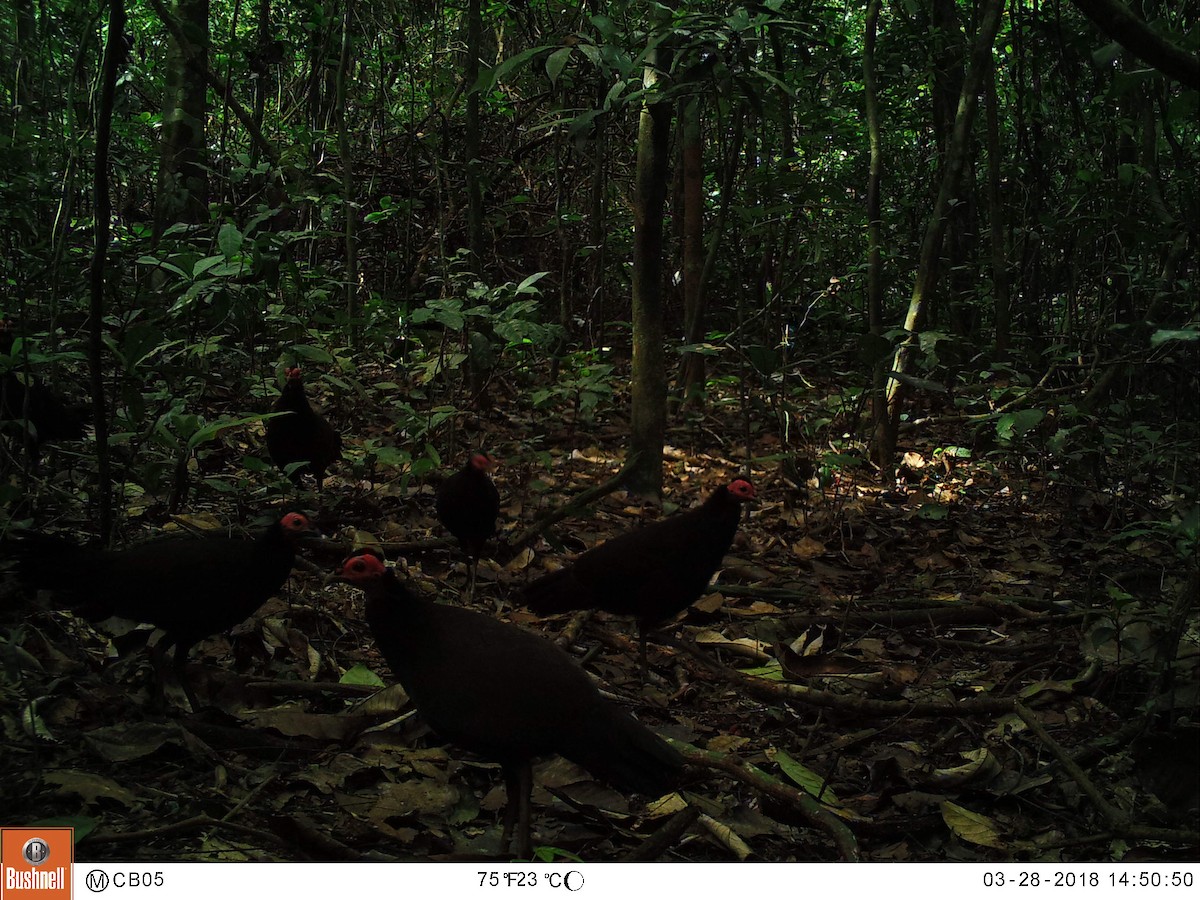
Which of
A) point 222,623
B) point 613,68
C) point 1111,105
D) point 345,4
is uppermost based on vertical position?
point 345,4

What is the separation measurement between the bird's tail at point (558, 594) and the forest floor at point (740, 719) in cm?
31

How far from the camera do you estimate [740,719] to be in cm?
416

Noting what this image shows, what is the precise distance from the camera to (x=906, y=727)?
3916 mm

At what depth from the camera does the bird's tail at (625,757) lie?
2941 mm

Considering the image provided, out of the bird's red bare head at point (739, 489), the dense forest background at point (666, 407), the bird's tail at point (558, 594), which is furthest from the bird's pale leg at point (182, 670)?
the bird's red bare head at point (739, 489)

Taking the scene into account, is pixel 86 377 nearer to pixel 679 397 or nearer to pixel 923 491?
pixel 679 397

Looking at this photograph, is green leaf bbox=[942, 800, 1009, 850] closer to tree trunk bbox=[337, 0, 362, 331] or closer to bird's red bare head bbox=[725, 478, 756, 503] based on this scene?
bird's red bare head bbox=[725, 478, 756, 503]

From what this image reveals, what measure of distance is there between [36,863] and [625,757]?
4.89ft

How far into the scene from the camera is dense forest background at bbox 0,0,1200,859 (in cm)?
322

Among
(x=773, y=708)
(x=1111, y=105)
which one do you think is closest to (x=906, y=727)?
(x=773, y=708)

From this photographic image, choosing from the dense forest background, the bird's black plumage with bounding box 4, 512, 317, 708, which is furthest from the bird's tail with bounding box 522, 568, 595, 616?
the bird's black plumage with bounding box 4, 512, 317, 708

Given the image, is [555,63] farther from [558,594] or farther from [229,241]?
[558,594]

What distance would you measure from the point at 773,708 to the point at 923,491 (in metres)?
3.04
